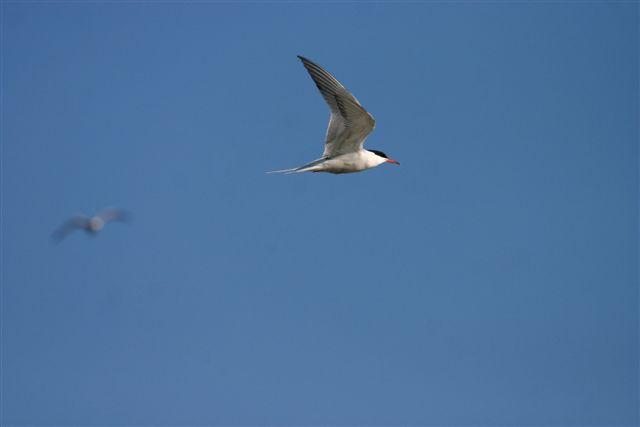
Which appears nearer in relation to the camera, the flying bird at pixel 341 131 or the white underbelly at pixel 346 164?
the flying bird at pixel 341 131

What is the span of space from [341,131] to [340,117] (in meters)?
0.31

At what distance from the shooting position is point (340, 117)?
2608 cm

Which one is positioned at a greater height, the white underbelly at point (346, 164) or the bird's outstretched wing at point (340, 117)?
the bird's outstretched wing at point (340, 117)

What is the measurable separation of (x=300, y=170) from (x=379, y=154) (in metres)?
2.20

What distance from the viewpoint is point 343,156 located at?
1050 inches

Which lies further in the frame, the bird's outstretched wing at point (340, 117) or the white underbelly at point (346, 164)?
the white underbelly at point (346, 164)

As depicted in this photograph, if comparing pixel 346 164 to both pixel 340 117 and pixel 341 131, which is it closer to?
pixel 341 131

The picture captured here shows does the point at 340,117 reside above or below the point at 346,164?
above

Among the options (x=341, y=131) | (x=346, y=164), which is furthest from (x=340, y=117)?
(x=346, y=164)

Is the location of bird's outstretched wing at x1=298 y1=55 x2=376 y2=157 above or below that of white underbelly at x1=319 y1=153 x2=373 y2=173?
above

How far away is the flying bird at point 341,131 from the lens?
25516 millimetres

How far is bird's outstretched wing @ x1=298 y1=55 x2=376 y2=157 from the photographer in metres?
25.5

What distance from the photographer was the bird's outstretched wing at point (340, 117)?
83.6 feet

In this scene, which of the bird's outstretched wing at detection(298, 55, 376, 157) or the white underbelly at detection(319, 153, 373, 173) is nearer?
the bird's outstretched wing at detection(298, 55, 376, 157)
